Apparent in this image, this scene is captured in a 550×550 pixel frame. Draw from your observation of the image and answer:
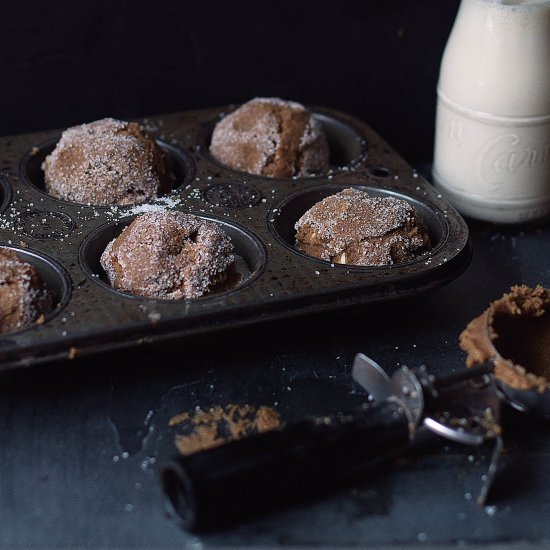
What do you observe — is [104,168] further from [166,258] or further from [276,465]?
[276,465]

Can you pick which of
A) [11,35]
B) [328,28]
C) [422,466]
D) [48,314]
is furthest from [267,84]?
[422,466]

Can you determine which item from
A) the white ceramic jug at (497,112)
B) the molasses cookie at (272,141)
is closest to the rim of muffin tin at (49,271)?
the molasses cookie at (272,141)

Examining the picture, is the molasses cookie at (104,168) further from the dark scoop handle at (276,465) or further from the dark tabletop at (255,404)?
the dark scoop handle at (276,465)

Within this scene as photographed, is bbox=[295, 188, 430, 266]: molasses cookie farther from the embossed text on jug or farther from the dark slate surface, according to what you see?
the embossed text on jug

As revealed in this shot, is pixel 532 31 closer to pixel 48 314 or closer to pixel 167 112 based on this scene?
pixel 167 112

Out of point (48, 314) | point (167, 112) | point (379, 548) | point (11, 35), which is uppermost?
point (11, 35)

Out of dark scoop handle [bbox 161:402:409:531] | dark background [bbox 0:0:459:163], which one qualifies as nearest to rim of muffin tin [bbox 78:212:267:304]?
dark scoop handle [bbox 161:402:409:531]
